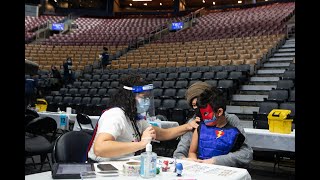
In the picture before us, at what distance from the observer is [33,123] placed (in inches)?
167

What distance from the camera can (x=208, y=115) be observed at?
2453 millimetres

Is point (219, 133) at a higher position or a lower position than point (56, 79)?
lower

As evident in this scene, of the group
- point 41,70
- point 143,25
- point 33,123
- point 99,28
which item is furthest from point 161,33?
point 33,123

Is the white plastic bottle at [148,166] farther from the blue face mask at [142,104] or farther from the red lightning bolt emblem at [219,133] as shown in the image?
the red lightning bolt emblem at [219,133]

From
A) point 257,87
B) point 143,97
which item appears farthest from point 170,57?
point 143,97

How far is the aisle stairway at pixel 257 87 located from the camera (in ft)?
25.0

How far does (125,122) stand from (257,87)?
22.7 feet

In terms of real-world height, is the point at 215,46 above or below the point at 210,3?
below

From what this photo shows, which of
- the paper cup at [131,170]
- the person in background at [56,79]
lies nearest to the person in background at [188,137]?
the paper cup at [131,170]

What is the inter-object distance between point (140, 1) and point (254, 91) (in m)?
22.7

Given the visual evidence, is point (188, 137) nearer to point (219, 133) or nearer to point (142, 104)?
point (219, 133)
